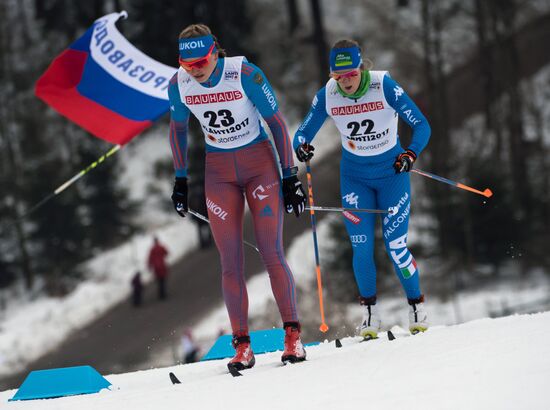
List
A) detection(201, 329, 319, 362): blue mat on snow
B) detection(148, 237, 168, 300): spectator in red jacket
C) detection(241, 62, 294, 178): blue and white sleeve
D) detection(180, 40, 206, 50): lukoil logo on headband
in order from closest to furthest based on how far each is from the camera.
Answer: detection(180, 40, 206, 50): lukoil logo on headband → detection(241, 62, 294, 178): blue and white sleeve → detection(201, 329, 319, 362): blue mat on snow → detection(148, 237, 168, 300): spectator in red jacket

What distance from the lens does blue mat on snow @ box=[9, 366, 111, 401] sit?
20.8 feet

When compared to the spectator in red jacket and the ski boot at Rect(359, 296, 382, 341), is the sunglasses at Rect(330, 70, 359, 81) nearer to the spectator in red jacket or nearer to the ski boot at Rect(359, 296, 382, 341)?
the ski boot at Rect(359, 296, 382, 341)

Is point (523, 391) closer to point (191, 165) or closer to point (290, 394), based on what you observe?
point (290, 394)

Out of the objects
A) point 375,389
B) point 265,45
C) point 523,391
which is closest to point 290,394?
point 375,389

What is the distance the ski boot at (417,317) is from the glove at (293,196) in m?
1.41

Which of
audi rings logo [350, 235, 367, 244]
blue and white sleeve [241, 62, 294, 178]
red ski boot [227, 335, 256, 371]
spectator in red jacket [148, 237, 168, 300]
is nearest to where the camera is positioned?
blue and white sleeve [241, 62, 294, 178]

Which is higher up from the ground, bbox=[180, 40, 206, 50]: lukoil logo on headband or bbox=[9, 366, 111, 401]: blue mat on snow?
bbox=[180, 40, 206, 50]: lukoil logo on headband

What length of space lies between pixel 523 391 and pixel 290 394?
1.17 meters

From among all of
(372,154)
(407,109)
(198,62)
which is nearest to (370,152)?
(372,154)

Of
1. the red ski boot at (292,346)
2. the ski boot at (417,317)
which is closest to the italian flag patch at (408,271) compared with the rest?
the ski boot at (417,317)

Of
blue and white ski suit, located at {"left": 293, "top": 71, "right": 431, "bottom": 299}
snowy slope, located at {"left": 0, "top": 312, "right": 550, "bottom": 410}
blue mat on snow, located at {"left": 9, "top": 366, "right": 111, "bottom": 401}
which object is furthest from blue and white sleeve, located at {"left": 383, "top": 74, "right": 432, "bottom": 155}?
blue mat on snow, located at {"left": 9, "top": 366, "right": 111, "bottom": 401}

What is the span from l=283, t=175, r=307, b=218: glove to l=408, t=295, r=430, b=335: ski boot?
1413 millimetres

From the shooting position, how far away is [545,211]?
21406 millimetres

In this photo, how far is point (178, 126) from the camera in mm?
6367
